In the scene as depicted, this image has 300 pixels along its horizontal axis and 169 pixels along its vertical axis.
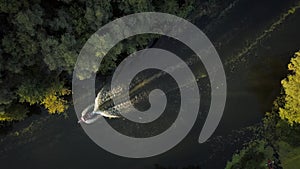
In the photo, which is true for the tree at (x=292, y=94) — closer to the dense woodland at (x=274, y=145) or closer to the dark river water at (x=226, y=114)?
the dense woodland at (x=274, y=145)

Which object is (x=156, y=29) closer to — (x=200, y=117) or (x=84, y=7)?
(x=84, y=7)

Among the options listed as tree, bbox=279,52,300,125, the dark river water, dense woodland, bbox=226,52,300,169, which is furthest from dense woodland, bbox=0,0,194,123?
dense woodland, bbox=226,52,300,169

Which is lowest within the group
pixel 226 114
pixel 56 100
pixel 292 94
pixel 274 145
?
pixel 274 145

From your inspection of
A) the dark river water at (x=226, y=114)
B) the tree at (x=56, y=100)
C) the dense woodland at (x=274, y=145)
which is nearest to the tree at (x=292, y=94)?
the dense woodland at (x=274, y=145)

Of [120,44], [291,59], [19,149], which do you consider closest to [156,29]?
[120,44]

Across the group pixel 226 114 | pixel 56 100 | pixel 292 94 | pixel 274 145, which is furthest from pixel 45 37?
pixel 274 145

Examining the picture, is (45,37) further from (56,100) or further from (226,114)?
(226,114)

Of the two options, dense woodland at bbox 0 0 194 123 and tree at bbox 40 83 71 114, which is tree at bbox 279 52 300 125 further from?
tree at bbox 40 83 71 114
